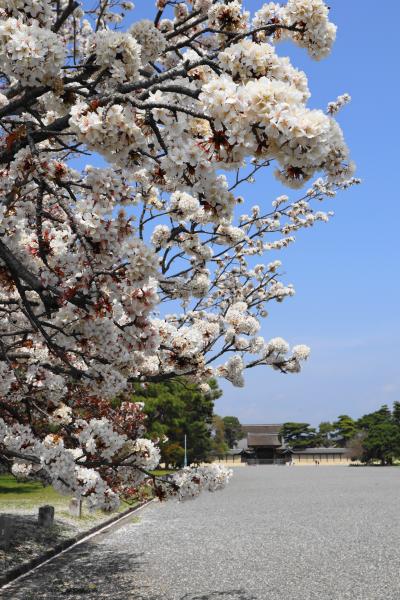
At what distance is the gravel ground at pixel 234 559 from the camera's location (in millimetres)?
9258

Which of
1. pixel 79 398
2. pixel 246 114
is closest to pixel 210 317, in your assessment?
pixel 79 398

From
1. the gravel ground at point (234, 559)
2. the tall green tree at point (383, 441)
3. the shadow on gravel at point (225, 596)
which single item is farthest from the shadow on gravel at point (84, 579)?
the tall green tree at point (383, 441)

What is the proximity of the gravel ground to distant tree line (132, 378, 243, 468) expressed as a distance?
14.2 metres

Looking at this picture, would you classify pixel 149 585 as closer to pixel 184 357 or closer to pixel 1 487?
pixel 184 357

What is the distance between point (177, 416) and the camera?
4166 centimetres

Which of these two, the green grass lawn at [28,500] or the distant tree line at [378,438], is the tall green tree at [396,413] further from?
the green grass lawn at [28,500]

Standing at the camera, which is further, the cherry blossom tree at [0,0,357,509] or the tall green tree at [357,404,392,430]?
the tall green tree at [357,404,392,430]

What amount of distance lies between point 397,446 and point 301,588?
6123 centimetres

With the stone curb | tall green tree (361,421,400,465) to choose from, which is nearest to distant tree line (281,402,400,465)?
tall green tree (361,421,400,465)

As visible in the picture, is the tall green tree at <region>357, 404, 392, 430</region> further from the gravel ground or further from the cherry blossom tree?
the cherry blossom tree

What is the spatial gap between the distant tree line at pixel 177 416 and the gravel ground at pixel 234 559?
14.2m

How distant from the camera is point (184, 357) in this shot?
8531mm

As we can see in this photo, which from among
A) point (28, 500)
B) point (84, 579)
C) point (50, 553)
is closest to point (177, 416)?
point (28, 500)

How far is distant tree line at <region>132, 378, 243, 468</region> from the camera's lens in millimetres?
35531
